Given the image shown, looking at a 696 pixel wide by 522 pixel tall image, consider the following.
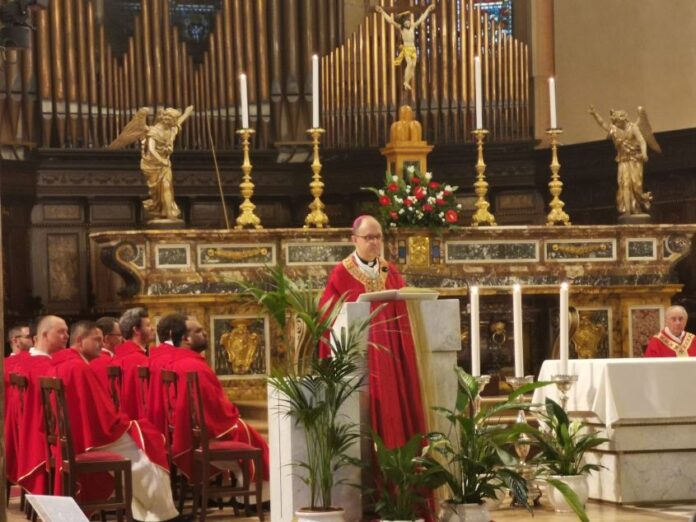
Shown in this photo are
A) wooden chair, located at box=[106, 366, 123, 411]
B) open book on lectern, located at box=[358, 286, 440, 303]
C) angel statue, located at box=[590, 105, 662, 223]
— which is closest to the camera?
open book on lectern, located at box=[358, 286, 440, 303]

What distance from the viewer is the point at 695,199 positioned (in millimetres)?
14383

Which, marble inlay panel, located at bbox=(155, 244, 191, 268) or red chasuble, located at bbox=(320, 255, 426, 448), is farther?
marble inlay panel, located at bbox=(155, 244, 191, 268)

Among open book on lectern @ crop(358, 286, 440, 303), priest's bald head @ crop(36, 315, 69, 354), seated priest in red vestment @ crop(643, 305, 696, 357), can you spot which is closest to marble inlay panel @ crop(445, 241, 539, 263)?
seated priest in red vestment @ crop(643, 305, 696, 357)

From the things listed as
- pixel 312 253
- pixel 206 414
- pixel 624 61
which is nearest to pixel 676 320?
pixel 312 253

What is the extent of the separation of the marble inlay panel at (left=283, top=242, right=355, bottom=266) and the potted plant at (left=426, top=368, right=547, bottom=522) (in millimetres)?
5352

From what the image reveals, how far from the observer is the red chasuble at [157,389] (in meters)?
9.31

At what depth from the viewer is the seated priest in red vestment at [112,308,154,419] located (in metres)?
9.70

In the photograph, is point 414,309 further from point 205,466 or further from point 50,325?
point 50,325

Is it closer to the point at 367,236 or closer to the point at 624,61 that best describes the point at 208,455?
the point at 367,236

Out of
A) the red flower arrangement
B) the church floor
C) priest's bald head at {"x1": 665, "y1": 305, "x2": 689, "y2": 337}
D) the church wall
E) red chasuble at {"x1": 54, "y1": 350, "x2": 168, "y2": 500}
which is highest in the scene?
the church wall

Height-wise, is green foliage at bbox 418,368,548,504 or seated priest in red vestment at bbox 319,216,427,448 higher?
seated priest in red vestment at bbox 319,216,427,448

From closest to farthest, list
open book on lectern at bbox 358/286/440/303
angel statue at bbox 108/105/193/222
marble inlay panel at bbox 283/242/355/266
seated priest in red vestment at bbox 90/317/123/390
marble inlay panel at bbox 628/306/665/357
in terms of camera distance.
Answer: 1. open book on lectern at bbox 358/286/440/303
2. seated priest in red vestment at bbox 90/317/123/390
3. marble inlay panel at bbox 283/242/355/266
4. angel statue at bbox 108/105/193/222
5. marble inlay panel at bbox 628/306/665/357

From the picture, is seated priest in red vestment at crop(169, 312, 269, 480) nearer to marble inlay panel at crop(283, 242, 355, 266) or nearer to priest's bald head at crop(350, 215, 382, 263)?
priest's bald head at crop(350, 215, 382, 263)

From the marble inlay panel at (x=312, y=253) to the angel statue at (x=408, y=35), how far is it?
228 cm
